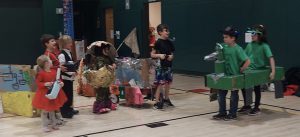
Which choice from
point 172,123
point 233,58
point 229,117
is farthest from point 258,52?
point 172,123

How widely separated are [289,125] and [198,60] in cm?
531

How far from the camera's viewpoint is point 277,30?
8.41m

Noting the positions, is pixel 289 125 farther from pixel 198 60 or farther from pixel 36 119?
pixel 198 60

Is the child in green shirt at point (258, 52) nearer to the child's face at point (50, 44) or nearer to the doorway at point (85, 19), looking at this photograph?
the child's face at point (50, 44)

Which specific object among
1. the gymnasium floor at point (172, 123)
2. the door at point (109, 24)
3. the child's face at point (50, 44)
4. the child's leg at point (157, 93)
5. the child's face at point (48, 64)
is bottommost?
the gymnasium floor at point (172, 123)

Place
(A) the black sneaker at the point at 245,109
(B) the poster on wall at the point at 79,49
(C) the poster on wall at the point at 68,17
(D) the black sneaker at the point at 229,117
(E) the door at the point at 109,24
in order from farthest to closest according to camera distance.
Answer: (E) the door at the point at 109,24
(B) the poster on wall at the point at 79,49
(C) the poster on wall at the point at 68,17
(A) the black sneaker at the point at 245,109
(D) the black sneaker at the point at 229,117

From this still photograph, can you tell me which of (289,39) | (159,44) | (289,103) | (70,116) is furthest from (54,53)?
(289,39)

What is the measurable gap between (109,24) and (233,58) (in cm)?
931

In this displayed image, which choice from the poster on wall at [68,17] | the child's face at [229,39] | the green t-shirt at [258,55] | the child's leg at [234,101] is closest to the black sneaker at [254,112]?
the child's leg at [234,101]

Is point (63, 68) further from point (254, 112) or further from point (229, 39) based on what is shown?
point (254, 112)

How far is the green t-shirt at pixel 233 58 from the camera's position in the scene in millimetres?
5445

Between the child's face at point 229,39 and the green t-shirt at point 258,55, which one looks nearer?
the child's face at point 229,39

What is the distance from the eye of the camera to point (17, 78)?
618 cm

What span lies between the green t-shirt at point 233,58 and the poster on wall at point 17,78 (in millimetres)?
2688
